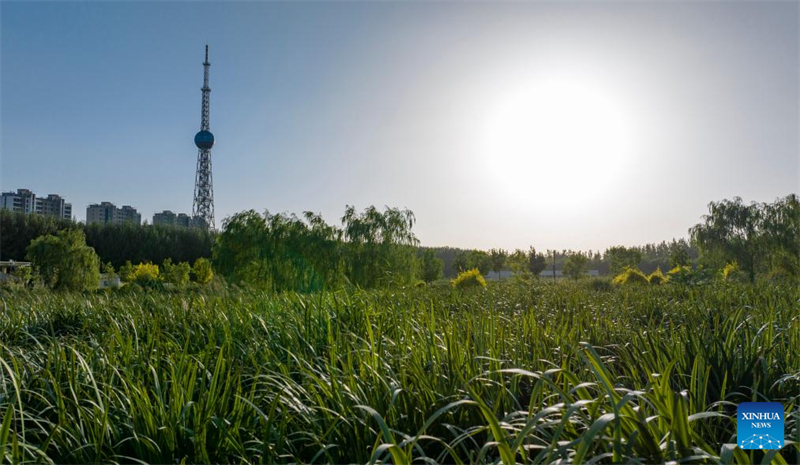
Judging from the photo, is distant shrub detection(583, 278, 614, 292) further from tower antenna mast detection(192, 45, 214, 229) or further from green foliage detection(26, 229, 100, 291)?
tower antenna mast detection(192, 45, 214, 229)

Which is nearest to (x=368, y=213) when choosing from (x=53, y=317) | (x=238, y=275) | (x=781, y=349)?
(x=238, y=275)

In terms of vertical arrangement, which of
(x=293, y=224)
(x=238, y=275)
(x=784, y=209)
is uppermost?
(x=784, y=209)

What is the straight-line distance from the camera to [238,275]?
48.9 feet

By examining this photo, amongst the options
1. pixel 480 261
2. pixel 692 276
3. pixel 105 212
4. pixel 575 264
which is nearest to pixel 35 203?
pixel 105 212

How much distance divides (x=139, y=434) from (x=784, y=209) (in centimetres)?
2443

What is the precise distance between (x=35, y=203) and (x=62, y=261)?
58986mm

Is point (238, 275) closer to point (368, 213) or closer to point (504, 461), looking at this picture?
point (368, 213)

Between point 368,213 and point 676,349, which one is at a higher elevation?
point 368,213

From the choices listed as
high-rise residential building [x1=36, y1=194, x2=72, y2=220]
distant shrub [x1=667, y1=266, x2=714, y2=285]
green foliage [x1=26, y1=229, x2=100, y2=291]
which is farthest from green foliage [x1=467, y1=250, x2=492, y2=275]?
high-rise residential building [x1=36, y1=194, x2=72, y2=220]

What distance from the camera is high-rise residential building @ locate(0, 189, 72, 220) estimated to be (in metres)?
55.6

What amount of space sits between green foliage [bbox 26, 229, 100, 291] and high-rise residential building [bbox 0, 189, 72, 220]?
45.7 metres

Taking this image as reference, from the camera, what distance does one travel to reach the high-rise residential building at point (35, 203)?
55.6 meters

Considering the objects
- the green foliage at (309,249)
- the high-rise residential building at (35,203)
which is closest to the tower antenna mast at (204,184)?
the high-rise residential building at (35,203)

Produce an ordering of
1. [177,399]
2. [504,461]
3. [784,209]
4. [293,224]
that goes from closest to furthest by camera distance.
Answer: [504,461]
[177,399]
[293,224]
[784,209]
